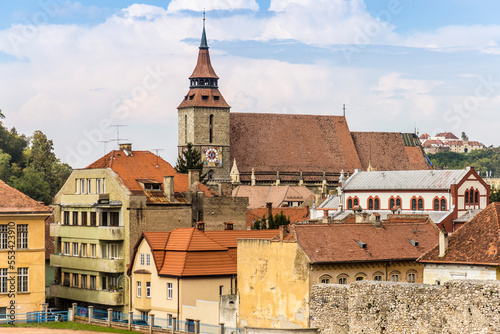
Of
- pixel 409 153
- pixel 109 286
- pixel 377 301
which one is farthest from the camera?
pixel 409 153

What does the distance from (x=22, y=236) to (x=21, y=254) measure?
986 millimetres

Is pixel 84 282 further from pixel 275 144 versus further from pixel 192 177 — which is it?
pixel 275 144

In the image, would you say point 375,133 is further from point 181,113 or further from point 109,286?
point 109,286

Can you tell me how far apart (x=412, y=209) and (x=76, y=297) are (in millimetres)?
39975

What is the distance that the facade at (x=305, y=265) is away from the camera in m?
47.1

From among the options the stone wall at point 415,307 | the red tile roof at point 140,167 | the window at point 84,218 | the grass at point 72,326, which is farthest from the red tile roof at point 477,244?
the window at point 84,218

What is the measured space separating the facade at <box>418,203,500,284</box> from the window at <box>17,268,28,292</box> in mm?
22785

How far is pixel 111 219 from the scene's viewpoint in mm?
63906

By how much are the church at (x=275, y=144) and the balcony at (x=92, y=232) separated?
262 feet

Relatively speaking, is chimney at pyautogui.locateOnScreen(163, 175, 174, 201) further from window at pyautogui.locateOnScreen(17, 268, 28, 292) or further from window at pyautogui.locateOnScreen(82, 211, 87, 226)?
window at pyautogui.locateOnScreen(17, 268, 28, 292)

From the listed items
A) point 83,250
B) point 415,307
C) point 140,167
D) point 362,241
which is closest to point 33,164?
point 140,167

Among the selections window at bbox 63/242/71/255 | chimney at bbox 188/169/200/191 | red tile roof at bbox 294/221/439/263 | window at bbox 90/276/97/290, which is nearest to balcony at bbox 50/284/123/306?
window at bbox 90/276/97/290

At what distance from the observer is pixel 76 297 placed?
64875mm

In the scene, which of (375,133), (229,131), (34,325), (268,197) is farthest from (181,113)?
(34,325)
